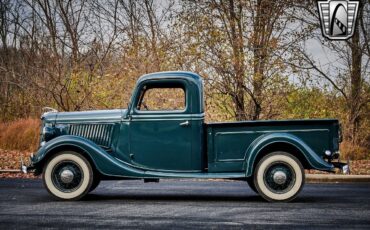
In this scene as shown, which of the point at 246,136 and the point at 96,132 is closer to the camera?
the point at 246,136

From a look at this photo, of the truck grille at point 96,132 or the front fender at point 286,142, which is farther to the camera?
the truck grille at point 96,132

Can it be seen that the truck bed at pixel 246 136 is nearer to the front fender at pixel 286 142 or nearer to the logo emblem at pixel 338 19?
the front fender at pixel 286 142

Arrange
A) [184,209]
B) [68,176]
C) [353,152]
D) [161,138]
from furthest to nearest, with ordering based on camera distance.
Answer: [353,152], [161,138], [68,176], [184,209]

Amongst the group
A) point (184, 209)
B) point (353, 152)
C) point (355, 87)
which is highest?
point (355, 87)

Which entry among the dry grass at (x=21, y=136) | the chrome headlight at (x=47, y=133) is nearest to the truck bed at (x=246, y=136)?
the chrome headlight at (x=47, y=133)

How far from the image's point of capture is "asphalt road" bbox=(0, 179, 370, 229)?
746cm

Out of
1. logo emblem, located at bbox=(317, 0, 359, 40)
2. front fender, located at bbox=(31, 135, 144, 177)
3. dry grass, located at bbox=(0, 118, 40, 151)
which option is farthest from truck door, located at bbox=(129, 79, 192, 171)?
dry grass, located at bbox=(0, 118, 40, 151)

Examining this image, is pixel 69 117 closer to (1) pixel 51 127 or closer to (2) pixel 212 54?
(1) pixel 51 127

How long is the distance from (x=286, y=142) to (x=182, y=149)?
1594 mm

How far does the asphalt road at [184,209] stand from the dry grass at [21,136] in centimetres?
818

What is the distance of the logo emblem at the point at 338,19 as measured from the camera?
58.2 feet

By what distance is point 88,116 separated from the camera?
33.8 ft

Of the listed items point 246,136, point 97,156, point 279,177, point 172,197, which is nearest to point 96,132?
point 97,156

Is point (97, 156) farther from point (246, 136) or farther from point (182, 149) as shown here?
point (246, 136)
